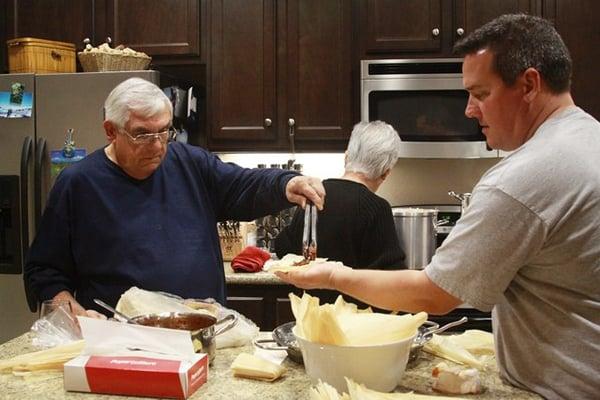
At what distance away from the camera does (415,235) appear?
10.8 feet

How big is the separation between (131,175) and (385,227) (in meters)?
0.98

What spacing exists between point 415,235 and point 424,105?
2.37 feet

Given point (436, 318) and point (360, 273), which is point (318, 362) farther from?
point (436, 318)

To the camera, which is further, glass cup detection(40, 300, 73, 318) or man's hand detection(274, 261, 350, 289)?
glass cup detection(40, 300, 73, 318)

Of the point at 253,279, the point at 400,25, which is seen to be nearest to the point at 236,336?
the point at 253,279

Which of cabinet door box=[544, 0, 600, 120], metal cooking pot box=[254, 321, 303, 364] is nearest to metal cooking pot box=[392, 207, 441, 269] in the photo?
cabinet door box=[544, 0, 600, 120]

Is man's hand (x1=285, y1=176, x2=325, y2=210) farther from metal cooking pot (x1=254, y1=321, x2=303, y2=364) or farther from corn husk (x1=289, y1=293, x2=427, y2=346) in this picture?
corn husk (x1=289, y1=293, x2=427, y2=346)

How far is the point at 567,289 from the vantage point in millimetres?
1329

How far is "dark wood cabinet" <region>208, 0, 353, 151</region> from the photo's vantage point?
144 inches

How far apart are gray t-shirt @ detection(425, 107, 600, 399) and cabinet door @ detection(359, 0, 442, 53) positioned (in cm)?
230

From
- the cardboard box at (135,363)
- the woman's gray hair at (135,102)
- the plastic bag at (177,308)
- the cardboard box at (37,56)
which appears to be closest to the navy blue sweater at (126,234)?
the woman's gray hair at (135,102)

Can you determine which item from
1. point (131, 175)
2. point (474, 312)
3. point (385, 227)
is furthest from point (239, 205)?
point (474, 312)

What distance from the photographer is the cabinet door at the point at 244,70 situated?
371 centimetres

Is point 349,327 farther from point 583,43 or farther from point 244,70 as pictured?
point 583,43
